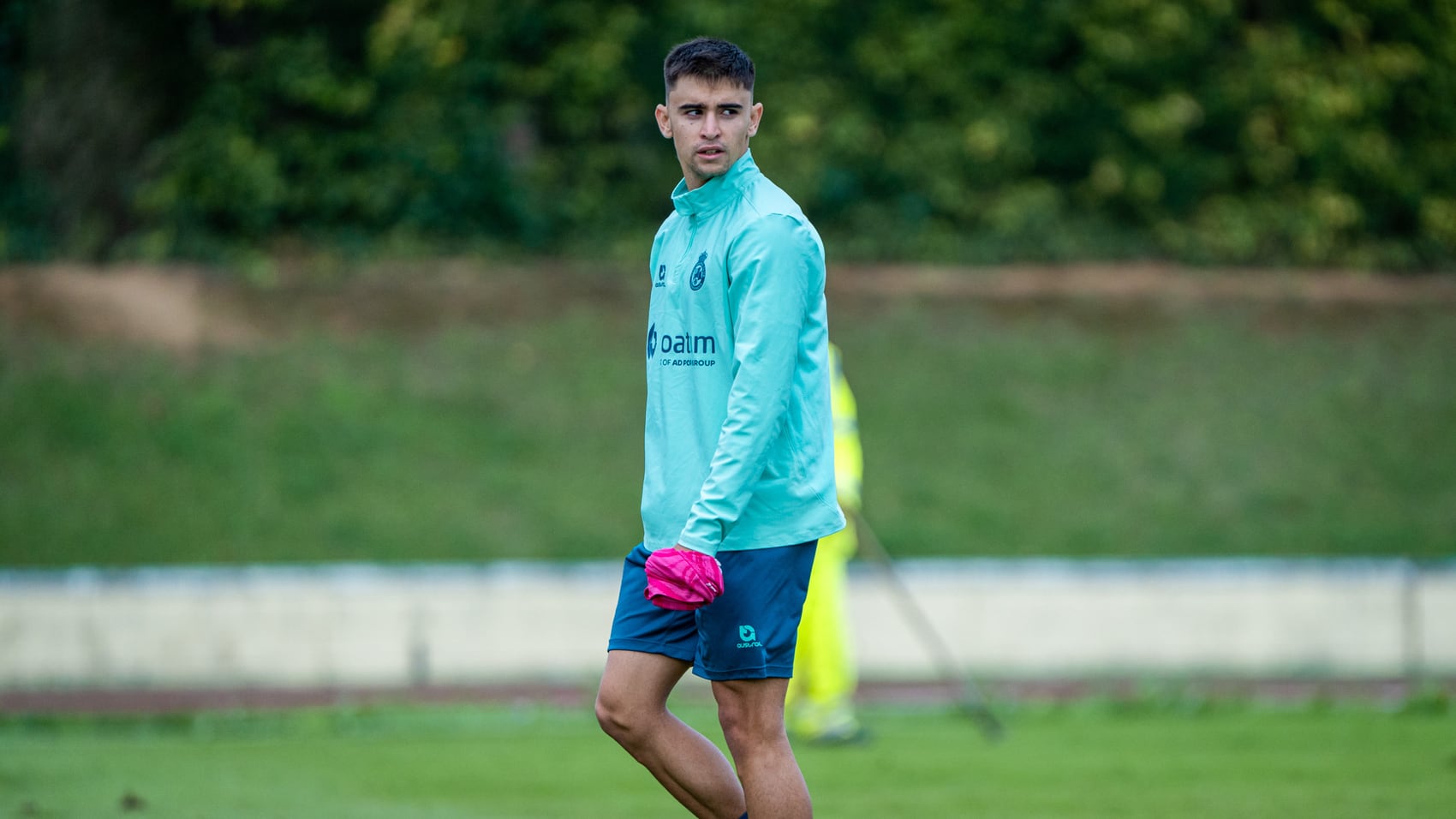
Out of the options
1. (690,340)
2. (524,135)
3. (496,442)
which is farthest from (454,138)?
(690,340)

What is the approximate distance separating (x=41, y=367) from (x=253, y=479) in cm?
252

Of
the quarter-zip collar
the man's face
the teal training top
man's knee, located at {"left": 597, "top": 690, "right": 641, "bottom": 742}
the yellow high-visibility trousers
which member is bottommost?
the yellow high-visibility trousers

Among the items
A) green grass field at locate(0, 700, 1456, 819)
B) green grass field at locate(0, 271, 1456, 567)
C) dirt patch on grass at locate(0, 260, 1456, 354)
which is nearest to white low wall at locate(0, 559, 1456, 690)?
green grass field at locate(0, 700, 1456, 819)

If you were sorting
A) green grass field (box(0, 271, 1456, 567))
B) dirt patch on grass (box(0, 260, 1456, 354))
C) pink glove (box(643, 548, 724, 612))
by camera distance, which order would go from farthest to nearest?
dirt patch on grass (box(0, 260, 1456, 354)), green grass field (box(0, 271, 1456, 567)), pink glove (box(643, 548, 724, 612))

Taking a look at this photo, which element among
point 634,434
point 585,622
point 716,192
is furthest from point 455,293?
point 716,192

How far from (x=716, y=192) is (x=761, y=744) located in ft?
3.86

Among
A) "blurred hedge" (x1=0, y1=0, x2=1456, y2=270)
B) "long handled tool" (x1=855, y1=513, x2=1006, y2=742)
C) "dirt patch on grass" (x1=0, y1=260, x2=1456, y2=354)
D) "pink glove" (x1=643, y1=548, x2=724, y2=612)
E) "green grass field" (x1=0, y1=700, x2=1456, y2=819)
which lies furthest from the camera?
"blurred hedge" (x1=0, y1=0, x2=1456, y2=270)

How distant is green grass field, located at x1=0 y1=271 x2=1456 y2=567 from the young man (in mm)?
8442

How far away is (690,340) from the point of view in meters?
3.43

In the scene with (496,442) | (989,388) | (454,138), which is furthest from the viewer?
(454,138)

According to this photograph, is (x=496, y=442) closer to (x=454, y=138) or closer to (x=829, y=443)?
(x=454, y=138)

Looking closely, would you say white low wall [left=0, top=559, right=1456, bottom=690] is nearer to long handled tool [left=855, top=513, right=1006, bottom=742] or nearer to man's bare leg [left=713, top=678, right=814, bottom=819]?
long handled tool [left=855, top=513, right=1006, bottom=742]

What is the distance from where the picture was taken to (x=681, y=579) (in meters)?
3.19

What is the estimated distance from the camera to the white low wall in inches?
370
